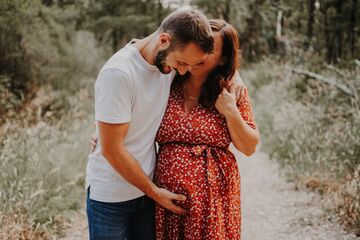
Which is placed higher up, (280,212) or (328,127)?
(328,127)

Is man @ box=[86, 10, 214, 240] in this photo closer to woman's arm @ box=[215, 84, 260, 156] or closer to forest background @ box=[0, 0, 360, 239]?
woman's arm @ box=[215, 84, 260, 156]

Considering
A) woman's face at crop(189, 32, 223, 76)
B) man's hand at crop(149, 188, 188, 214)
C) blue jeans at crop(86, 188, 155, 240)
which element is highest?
woman's face at crop(189, 32, 223, 76)

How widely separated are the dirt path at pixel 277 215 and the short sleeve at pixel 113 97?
293 cm

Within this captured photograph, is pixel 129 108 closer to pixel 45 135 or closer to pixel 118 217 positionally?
pixel 118 217

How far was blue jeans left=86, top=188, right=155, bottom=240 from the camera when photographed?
2.31 meters

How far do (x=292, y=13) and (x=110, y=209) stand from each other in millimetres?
22295

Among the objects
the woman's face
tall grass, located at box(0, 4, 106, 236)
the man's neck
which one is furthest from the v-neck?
tall grass, located at box(0, 4, 106, 236)

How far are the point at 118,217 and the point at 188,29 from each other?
3.16 ft

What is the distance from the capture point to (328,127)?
279 inches

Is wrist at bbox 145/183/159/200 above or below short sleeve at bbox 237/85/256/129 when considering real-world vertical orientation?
below

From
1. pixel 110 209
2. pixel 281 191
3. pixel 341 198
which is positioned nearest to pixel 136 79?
pixel 110 209

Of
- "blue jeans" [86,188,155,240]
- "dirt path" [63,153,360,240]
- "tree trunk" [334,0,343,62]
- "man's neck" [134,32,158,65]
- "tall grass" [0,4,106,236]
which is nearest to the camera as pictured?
"man's neck" [134,32,158,65]

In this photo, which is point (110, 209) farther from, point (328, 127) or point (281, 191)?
point (328, 127)

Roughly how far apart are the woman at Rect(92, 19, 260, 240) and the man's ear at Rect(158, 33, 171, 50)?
0.40 meters
